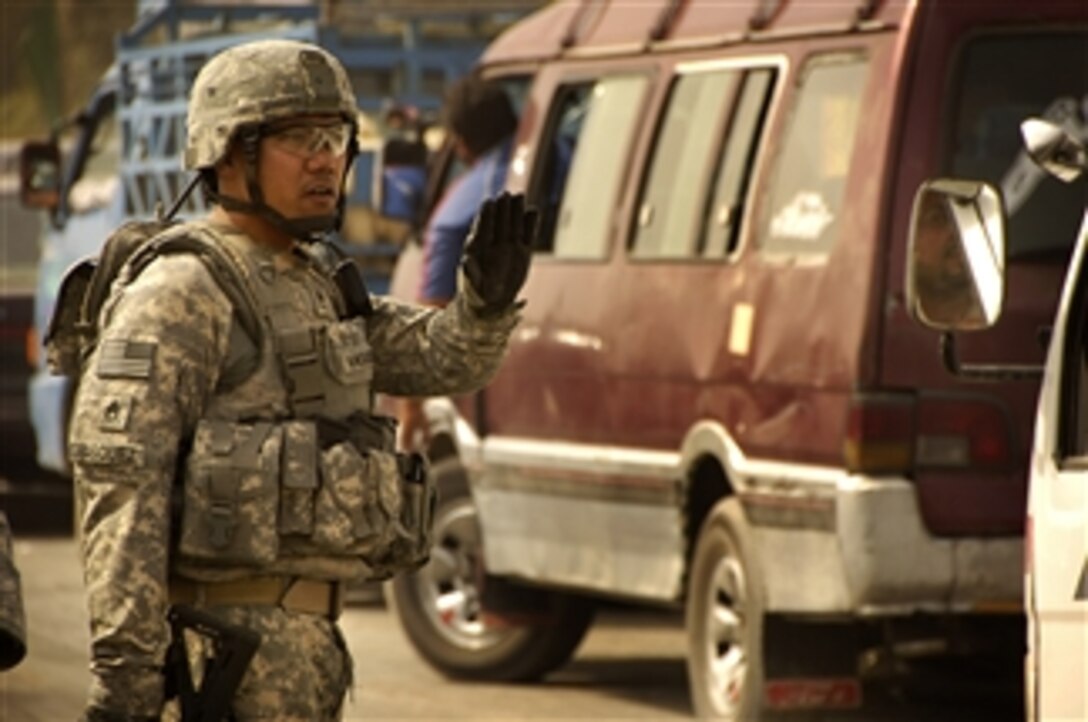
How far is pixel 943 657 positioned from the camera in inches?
428

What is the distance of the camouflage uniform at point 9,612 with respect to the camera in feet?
15.3

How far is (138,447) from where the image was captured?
19.1 feet

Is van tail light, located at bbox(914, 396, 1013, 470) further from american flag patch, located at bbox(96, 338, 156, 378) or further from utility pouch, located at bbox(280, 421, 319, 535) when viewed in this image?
american flag patch, located at bbox(96, 338, 156, 378)

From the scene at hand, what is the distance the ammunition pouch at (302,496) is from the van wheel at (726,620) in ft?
13.0

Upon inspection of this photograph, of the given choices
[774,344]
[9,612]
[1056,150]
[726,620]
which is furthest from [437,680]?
[9,612]

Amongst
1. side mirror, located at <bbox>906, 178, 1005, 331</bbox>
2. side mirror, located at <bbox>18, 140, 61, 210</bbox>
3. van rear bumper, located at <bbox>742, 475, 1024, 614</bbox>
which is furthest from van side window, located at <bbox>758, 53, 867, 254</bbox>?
side mirror, located at <bbox>18, 140, 61, 210</bbox>

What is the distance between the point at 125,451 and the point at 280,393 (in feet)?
1.16

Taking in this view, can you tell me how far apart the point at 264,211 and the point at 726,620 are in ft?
14.9

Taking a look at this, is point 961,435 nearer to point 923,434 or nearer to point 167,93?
point 923,434

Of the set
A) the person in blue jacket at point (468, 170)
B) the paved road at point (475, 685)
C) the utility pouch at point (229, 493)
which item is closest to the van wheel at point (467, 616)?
the paved road at point (475, 685)

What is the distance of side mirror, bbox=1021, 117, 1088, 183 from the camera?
6.90 meters

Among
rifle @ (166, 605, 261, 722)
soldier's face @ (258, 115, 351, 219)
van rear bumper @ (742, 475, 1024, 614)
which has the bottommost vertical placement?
van rear bumper @ (742, 475, 1024, 614)

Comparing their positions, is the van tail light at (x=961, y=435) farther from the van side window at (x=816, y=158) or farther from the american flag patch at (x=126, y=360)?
the american flag patch at (x=126, y=360)

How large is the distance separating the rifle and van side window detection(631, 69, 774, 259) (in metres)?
4.73
